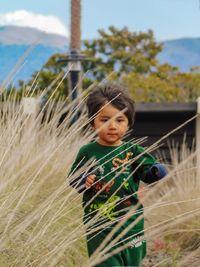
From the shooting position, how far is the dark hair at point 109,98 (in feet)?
10.1

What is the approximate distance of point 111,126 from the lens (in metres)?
2.93

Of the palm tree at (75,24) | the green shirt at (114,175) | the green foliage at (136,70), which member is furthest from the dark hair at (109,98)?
the green foliage at (136,70)

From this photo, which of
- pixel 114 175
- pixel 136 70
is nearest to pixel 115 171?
pixel 114 175

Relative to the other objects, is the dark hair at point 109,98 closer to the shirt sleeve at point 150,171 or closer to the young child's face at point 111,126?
the young child's face at point 111,126

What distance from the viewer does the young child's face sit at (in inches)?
116

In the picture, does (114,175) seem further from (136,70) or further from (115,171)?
(136,70)

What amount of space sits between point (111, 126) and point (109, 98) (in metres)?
0.22

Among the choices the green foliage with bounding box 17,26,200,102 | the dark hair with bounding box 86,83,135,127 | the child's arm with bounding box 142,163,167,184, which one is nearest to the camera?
the child's arm with bounding box 142,163,167,184

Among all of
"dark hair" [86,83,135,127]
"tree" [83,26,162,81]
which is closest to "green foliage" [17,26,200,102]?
"tree" [83,26,162,81]

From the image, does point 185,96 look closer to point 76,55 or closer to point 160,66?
point 160,66

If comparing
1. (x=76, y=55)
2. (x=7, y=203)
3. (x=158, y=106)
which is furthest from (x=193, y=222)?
(x=76, y=55)

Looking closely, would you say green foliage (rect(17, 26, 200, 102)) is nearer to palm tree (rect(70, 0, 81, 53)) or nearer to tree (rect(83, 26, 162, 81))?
tree (rect(83, 26, 162, 81))

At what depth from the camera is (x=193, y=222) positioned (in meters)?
5.16

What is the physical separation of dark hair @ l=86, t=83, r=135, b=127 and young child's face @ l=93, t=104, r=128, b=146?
0.18 ft
